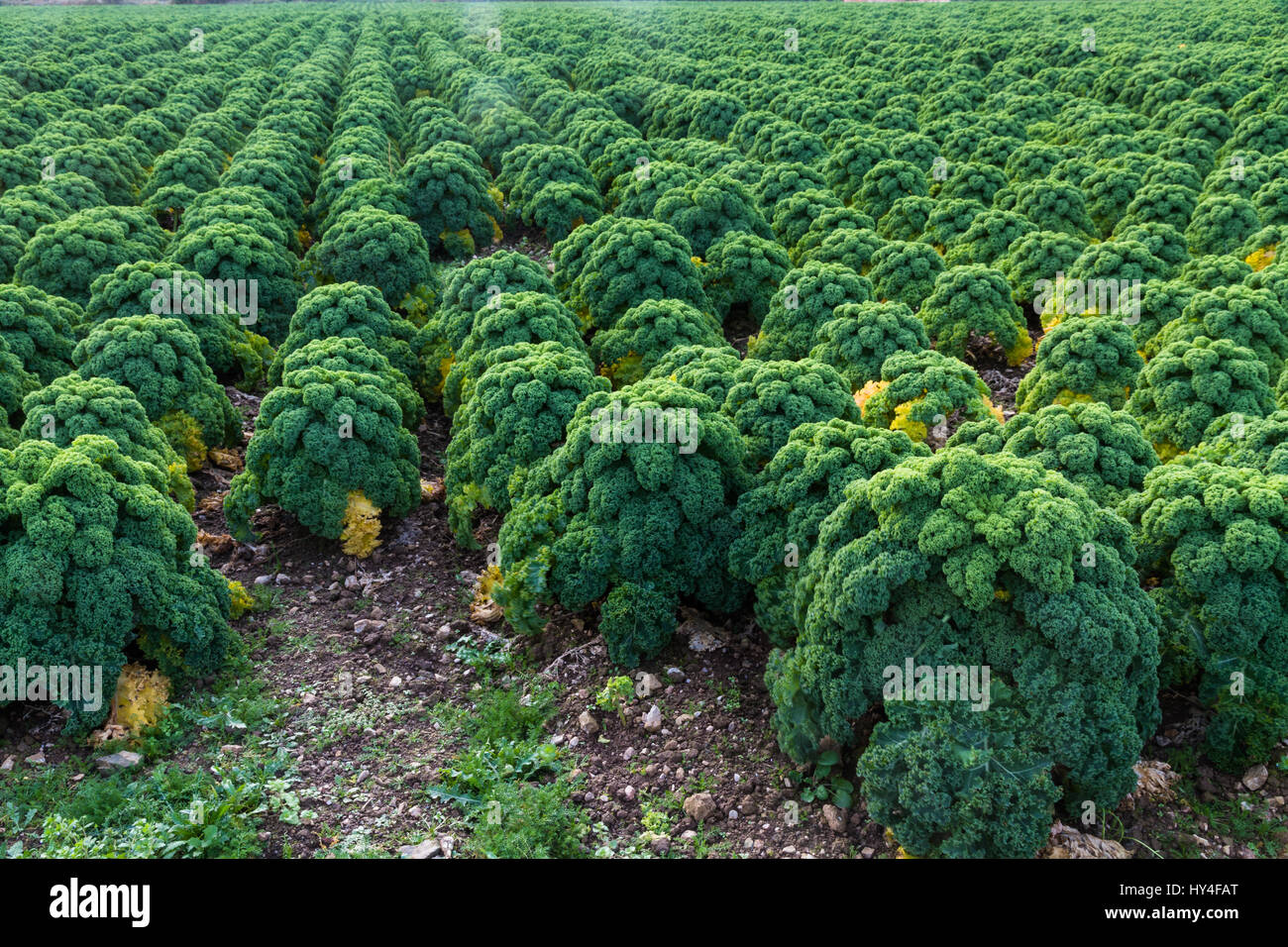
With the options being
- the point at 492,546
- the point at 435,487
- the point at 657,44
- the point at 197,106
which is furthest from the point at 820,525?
the point at 657,44

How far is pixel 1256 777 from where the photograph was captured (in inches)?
315

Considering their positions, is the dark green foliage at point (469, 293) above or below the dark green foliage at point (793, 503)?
above

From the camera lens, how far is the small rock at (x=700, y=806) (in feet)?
26.5

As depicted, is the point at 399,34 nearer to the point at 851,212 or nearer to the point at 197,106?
the point at 197,106

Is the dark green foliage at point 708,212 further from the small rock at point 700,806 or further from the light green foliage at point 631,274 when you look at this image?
the small rock at point 700,806

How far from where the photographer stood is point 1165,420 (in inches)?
445

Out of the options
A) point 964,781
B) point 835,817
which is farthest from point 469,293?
point 964,781

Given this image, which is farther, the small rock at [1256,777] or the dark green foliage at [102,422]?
the dark green foliage at [102,422]

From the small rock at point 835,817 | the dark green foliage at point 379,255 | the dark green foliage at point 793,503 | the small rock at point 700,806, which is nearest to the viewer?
the small rock at point 835,817

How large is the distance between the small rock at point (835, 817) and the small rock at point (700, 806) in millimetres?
958

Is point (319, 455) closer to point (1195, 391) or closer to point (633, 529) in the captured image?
point (633, 529)

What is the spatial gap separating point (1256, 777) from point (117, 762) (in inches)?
394

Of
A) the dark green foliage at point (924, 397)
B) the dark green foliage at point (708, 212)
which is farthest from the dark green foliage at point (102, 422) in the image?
the dark green foliage at point (708, 212)

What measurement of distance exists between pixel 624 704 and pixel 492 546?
9.61 ft
